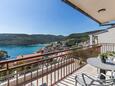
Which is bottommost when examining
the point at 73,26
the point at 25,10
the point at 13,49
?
the point at 13,49

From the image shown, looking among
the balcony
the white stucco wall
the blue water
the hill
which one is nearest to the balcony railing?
the balcony

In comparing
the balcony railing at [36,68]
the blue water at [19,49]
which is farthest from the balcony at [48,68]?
the blue water at [19,49]

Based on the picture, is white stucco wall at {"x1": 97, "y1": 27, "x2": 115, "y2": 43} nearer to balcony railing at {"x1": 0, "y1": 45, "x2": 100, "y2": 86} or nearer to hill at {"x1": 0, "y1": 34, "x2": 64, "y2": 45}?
balcony railing at {"x1": 0, "y1": 45, "x2": 100, "y2": 86}

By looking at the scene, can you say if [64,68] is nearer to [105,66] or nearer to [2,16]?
[105,66]

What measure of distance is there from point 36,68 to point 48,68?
1.36 m

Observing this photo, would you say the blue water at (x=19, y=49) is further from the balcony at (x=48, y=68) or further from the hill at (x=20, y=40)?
the balcony at (x=48, y=68)

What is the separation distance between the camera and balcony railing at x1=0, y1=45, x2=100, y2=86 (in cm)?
280

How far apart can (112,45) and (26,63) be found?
23.5 feet

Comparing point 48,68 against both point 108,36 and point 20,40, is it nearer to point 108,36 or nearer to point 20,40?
point 108,36

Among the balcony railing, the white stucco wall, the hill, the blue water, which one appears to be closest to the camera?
the balcony railing

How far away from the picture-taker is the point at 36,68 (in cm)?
397

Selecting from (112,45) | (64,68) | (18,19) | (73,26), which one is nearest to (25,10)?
(18,19)

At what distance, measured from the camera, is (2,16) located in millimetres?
28359

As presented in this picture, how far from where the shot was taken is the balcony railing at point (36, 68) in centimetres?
280
